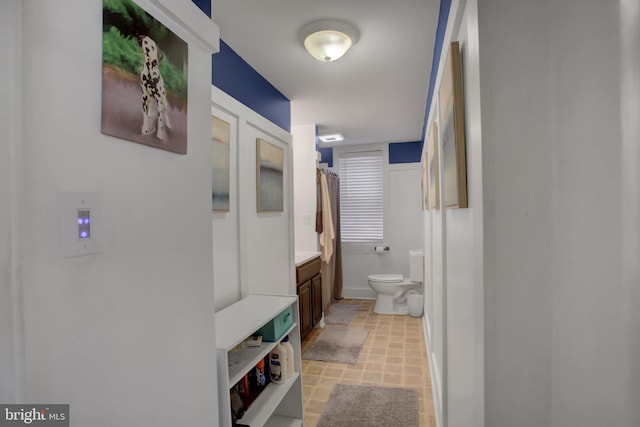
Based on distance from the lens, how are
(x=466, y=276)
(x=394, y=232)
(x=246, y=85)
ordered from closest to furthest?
(x=466, y=276) < (x=246, y=85) < (x=394, y=232)

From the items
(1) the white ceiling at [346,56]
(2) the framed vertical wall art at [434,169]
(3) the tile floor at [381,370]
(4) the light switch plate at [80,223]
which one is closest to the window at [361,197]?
(1) the white ceiling at [346,56]

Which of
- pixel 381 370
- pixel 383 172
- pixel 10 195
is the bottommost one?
pixel 381 370

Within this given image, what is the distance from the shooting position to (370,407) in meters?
2.26

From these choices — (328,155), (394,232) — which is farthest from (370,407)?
(328,155)

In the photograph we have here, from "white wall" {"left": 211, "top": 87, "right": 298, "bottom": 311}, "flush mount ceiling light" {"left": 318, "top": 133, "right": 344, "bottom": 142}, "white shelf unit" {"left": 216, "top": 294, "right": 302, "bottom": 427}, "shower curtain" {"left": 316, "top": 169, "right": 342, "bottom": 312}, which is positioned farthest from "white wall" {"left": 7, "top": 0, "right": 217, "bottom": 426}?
"flush mount ceiling light" {"left": 318, "top": 133, "right": 344, "bottom": 142}

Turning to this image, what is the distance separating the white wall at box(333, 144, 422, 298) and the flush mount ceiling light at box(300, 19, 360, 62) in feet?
10.6

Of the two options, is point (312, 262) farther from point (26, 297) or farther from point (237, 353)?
point (26, 297)

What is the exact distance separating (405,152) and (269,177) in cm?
324

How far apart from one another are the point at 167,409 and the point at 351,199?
15.1 ft

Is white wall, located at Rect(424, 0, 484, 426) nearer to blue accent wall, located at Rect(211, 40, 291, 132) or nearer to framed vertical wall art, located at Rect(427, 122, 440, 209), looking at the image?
framed vertical wall art, located at Rect(427, 122, 440, 209)

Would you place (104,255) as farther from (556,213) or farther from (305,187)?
(305,187)

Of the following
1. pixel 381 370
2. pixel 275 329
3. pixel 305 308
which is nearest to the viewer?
pixel 275 329

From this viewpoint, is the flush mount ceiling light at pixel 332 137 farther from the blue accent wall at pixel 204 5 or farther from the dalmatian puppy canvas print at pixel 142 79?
the dalmatian puppy canvas print at pixel 142 79

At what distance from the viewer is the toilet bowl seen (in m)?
4.29
